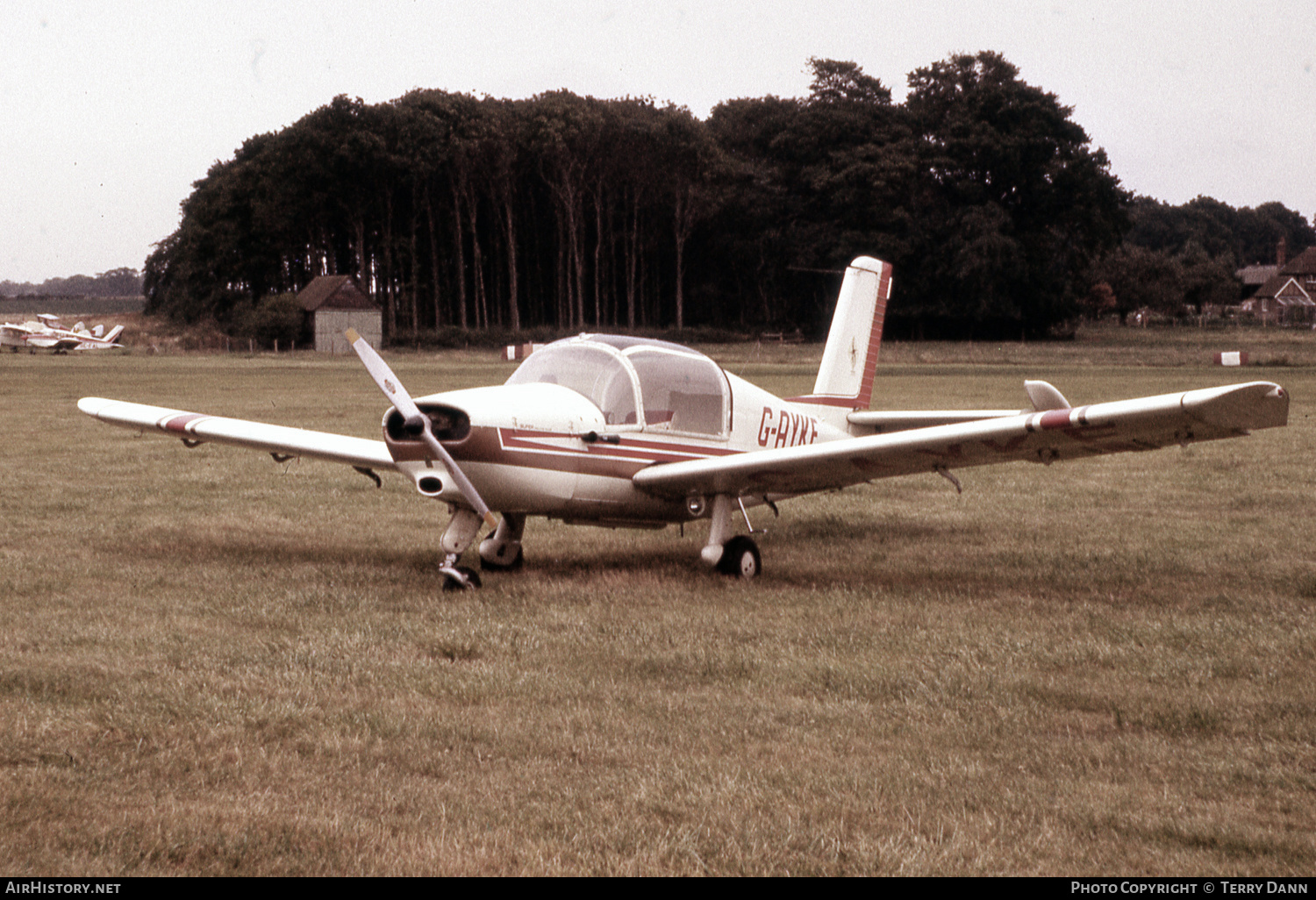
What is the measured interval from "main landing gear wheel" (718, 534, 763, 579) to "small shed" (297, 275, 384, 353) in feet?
211

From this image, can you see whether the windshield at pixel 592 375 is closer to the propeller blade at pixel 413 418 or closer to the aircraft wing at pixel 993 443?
the aircraft wing at pixel 993 443

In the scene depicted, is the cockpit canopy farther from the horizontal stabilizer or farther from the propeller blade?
the horizontal stabilizer

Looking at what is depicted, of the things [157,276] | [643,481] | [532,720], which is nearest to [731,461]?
[643,481]

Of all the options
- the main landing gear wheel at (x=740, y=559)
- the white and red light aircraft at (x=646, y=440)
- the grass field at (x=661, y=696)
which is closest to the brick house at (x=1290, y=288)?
the grass field at (x=661, y=696)

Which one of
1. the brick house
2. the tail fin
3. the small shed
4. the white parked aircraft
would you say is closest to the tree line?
the small shed

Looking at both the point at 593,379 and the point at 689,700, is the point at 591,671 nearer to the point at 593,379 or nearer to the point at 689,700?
the point at 689,700

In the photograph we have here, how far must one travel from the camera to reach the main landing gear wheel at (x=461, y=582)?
837 cm

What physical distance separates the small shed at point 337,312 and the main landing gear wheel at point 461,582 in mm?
64376

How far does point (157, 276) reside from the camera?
10244 centimetres

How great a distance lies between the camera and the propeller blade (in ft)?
25.7

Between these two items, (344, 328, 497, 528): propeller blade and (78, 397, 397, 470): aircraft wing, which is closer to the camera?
(344, 328, 497, 528): propeller blade

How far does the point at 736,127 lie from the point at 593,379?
3272 inches

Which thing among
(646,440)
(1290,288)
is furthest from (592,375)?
(1290,288)

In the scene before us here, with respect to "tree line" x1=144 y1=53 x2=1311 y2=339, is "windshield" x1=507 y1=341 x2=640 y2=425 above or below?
below
